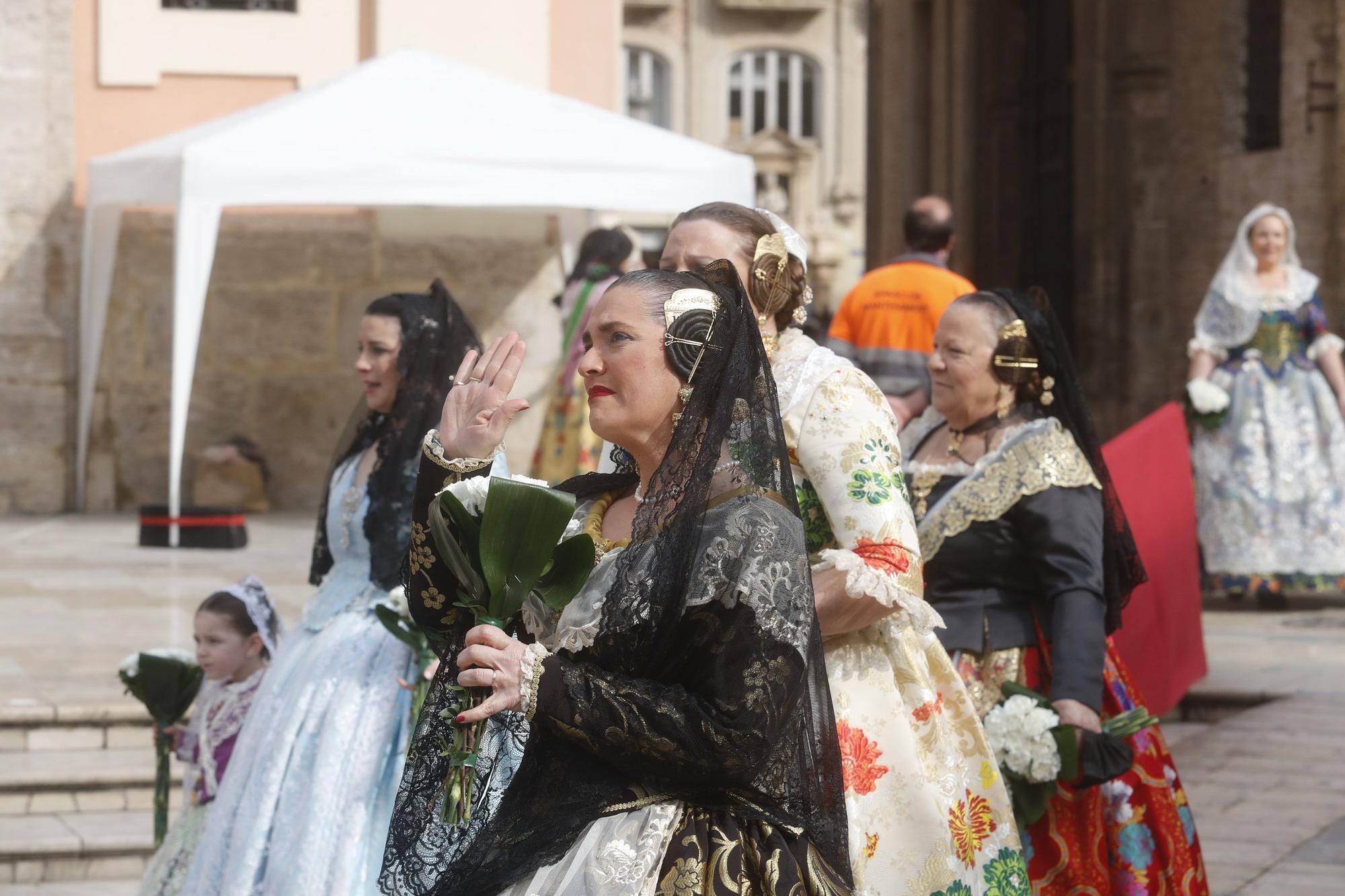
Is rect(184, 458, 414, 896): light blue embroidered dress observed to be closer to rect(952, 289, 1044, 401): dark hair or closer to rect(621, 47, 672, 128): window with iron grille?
rect(952, 289, 1044, 401): dark hair

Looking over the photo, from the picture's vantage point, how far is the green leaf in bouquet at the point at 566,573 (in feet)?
9.01

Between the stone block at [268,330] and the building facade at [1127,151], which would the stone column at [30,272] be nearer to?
the stone block at [268,330]

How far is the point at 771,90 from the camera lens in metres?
45.2

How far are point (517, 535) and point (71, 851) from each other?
12.6 feet

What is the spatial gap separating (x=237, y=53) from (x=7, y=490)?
3.27m

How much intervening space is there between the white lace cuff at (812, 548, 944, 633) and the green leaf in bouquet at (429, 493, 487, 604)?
715mm

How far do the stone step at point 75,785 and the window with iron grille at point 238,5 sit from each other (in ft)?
26.7

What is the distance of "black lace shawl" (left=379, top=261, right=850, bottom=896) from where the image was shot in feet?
8.50

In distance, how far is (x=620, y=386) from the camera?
9.16 ft

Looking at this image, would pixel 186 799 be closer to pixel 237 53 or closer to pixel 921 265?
pixel 921 265

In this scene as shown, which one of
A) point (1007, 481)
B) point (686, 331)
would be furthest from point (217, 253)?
point (686, 331)

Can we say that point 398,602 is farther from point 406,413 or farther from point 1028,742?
point 1028,742

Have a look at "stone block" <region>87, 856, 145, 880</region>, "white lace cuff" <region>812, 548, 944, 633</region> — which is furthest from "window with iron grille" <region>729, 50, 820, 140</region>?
"white lace cuff" <region>812, 548, 944, 633</region>

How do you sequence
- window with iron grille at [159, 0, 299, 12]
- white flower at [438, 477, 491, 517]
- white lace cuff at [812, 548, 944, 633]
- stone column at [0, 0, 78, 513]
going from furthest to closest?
1. window with iron grille at [159, 0, 299, 12]
2. stone column at [0, 0, 78, 513]
3. white lace cuff at [812, 548, 944, 633]
4. white flower at [438, 477, 491, 517]
